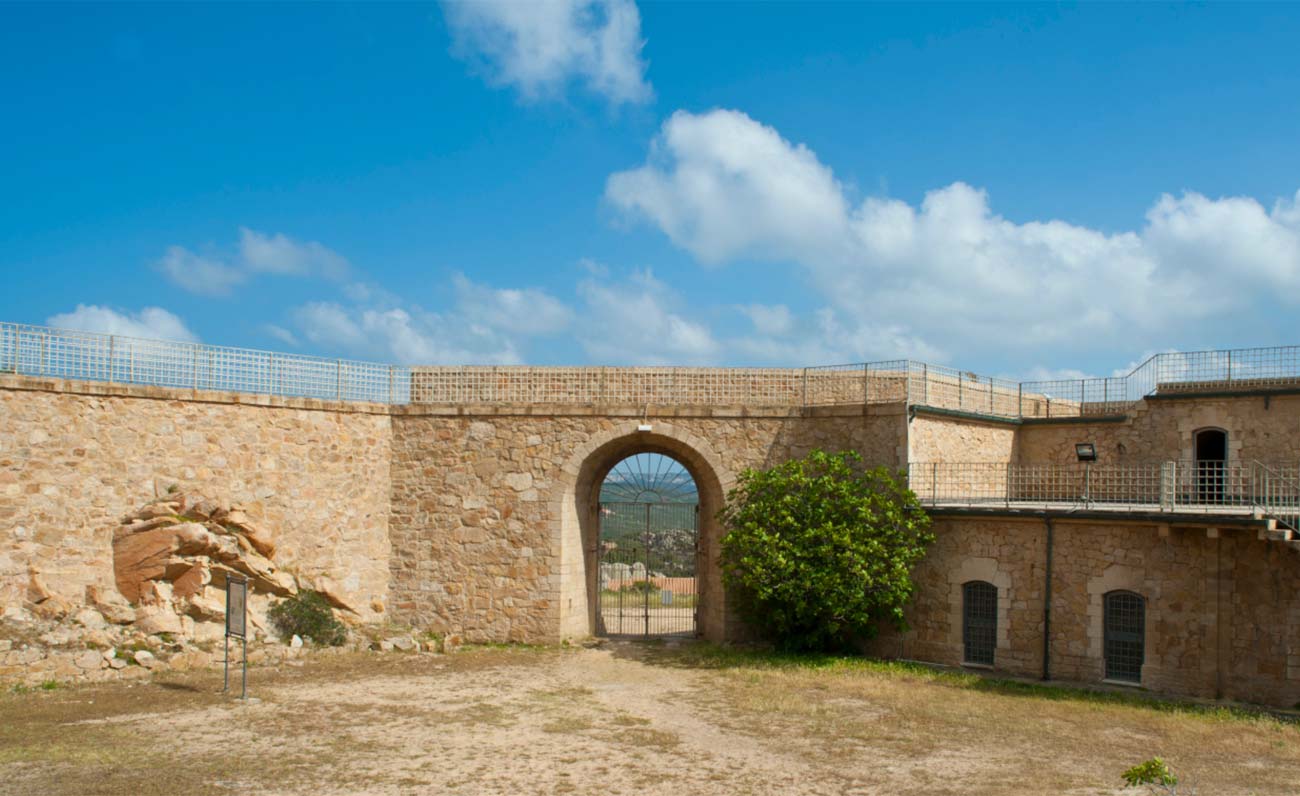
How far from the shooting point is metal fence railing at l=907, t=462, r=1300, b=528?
18922 millimetres

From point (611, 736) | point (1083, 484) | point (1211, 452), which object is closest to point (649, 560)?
point (1083, 484)

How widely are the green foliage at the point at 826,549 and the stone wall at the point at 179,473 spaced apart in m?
7.68

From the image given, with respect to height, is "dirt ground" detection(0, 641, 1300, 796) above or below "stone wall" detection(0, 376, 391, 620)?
below

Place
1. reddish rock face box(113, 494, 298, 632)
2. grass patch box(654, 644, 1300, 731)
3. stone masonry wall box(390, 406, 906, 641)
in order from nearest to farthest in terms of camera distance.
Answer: grass patch box(654, 644, 1300, 731), reddish rock face box(113, 494, 298, 632), stone masonry wall box(390, 406, 906, 641)

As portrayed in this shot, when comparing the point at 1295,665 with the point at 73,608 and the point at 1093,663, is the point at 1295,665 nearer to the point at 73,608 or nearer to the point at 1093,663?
the point at 1093,663

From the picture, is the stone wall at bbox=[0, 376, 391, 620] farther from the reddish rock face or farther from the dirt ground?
the dirt ground

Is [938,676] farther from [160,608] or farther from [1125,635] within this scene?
[160,608]

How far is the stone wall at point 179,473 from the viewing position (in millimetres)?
16141

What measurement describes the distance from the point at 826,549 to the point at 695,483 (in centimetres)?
452

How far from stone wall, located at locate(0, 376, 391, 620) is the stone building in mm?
39

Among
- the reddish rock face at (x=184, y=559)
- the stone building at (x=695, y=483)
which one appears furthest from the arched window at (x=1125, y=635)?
the reddish rock face at (x=184, y=559)

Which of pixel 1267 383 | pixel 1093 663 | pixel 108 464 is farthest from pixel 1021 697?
pixel 108 464

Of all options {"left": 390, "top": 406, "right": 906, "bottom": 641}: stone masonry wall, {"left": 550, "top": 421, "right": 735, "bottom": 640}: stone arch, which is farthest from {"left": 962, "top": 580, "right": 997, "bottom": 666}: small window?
{"left": 550, "top": 421, "right": 735, "bottom": 640}: stone arch

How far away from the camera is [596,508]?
21859 millimetres
